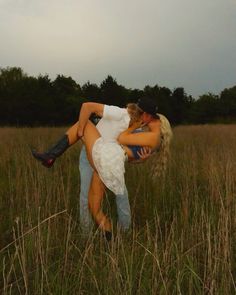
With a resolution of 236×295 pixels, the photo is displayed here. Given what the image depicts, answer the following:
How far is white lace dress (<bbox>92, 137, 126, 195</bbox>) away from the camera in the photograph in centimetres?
345

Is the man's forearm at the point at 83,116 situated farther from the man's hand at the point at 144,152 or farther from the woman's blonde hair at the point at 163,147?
the woman's blonde hair at the point at 163,147

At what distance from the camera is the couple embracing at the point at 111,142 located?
11.4 ft

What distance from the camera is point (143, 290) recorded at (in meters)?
2.52

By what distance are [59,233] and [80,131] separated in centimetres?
73

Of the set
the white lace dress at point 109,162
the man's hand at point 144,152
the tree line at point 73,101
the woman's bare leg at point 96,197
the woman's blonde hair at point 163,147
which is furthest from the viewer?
the tree line at point 73,101

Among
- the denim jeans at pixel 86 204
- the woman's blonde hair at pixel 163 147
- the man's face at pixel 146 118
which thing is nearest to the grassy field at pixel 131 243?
the denim jeans at pixel 86 204

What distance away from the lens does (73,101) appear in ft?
90.8

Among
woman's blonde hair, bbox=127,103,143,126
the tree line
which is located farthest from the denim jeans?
the tree line

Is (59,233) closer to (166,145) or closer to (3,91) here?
(166,145)

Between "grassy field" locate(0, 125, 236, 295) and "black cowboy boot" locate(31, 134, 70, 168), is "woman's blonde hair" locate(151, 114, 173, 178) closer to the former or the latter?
"grassy field" locate(0, 125, 236, 295)

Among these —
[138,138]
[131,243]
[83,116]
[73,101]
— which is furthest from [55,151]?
[73,101]

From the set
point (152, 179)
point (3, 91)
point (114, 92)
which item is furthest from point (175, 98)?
point (152, 179)

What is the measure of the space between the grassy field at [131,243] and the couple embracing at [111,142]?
0.58ft

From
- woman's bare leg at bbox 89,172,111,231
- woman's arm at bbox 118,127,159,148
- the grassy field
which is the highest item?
woman's arm at bbox 118,127,159,148
